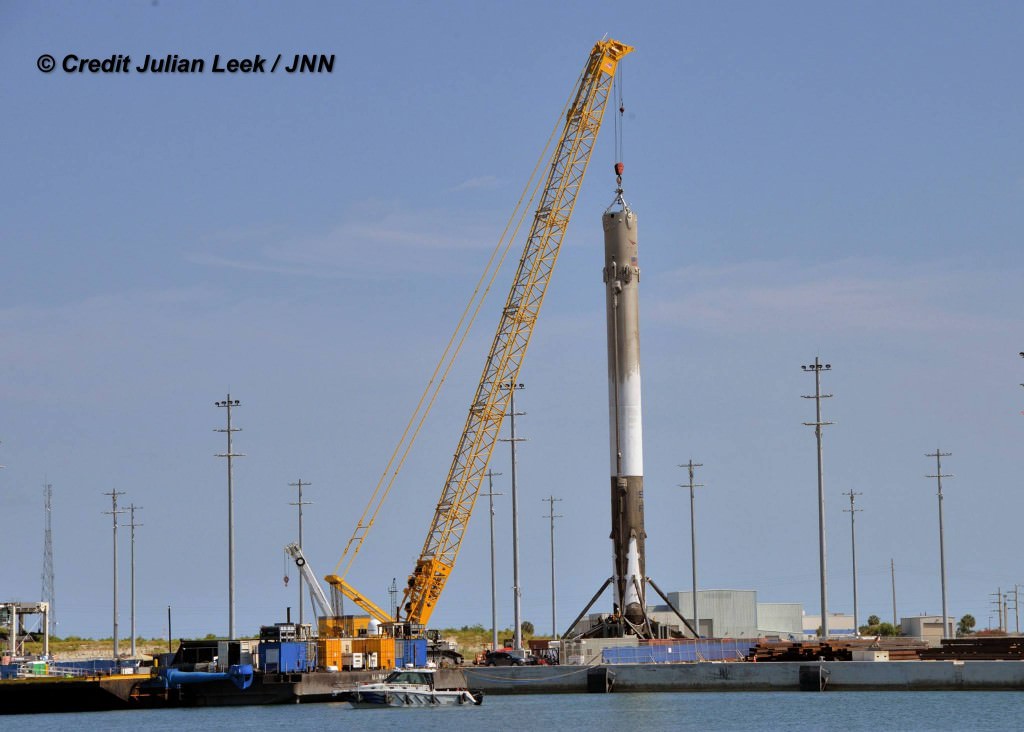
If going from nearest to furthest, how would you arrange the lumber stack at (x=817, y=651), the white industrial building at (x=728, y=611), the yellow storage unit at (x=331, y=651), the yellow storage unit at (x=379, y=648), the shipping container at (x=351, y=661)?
the lumber stack at (x=817, y=651)
the yellow storage unit at (x=331, y=651)
the shipping container at (x=351, y=661)
the yellow storage unit at (x=379, y=648)
the white industrial building at (x=728, y=611)

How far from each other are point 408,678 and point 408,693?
7.92ft

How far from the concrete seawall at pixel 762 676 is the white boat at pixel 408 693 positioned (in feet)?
27.3

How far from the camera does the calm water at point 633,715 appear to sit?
83562 mm

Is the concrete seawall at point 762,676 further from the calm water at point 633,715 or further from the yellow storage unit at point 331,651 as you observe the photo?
the yellow storage unit at point 331,651

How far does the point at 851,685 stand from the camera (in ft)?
337

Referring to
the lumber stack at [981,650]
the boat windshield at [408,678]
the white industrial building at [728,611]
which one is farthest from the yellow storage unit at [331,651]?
the white industrial building at [728,611]

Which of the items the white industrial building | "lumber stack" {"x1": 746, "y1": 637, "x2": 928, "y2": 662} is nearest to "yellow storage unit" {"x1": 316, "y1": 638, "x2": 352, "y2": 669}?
"lumber stack" {"x1": 746, "y1": 637, "x2": 928, "y2": 662}

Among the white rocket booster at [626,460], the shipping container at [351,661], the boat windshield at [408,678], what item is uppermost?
the white rocket booster at [626,460]

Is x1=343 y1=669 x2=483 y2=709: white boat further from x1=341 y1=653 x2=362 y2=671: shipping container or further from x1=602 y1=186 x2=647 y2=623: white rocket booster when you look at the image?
x1=602 y1=186 x2=647 y2=623: white rocket booster

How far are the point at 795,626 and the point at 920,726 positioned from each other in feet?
315

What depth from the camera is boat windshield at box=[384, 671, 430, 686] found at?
100m

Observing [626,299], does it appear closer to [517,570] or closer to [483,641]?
[517,570]

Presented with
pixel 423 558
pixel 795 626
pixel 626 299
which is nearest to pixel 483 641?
pixel 795 626

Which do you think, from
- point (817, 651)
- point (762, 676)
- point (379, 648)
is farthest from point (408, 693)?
point (817, 651)
